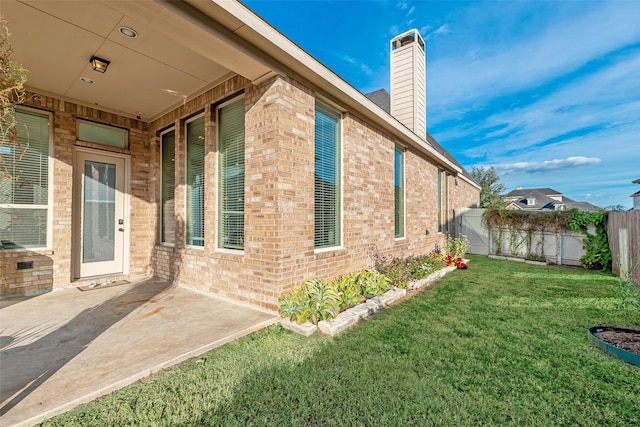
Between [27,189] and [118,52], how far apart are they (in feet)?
9.54

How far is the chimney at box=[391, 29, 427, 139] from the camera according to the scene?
780 centimetres

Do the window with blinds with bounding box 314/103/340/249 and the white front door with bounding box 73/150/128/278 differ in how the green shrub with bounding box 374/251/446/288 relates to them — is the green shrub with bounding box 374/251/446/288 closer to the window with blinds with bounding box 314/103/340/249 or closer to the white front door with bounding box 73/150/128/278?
the window with blinds with bounding box 314/103/340/249

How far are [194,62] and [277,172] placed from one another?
1993mm

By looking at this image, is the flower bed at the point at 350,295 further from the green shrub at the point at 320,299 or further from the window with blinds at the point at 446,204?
the window with blinds at the point at 446,204

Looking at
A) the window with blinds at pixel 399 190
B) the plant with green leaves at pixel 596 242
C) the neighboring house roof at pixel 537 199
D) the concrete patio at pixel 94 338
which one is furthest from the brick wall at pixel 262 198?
the neighboring house roof at pixel 537 199

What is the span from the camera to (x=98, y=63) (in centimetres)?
362

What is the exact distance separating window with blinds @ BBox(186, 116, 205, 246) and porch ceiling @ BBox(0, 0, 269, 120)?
62 cm

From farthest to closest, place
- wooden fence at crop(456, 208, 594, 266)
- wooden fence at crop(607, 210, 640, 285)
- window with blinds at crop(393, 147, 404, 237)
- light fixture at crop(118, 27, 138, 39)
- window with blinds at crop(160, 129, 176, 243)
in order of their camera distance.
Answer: wooden fence at crop(456, 208, 594, 266) → window with blinds at crop(393, 147, 404, 237) → wooden fence at crop(607, 210, 640, 285) → window with blinds at crop(160, 129, 176, 243) → light fixture at crop(118, 27, 138, 39)

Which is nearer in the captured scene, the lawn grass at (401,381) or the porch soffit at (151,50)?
the lawn grass at (401,381)

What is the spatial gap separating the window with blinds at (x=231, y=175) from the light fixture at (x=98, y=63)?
154 centimetres

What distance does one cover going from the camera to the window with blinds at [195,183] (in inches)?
188

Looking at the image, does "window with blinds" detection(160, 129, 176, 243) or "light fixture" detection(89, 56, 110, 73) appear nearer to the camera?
"light fixture" detection(89, 56, 110, 73)

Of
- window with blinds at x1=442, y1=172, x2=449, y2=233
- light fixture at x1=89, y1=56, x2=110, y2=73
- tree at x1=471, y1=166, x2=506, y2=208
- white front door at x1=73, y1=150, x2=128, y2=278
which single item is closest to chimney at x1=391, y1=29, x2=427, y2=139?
window with blinds at x1=442, y1=172, x2=449, y2=233

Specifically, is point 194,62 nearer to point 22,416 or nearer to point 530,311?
point 22,416
